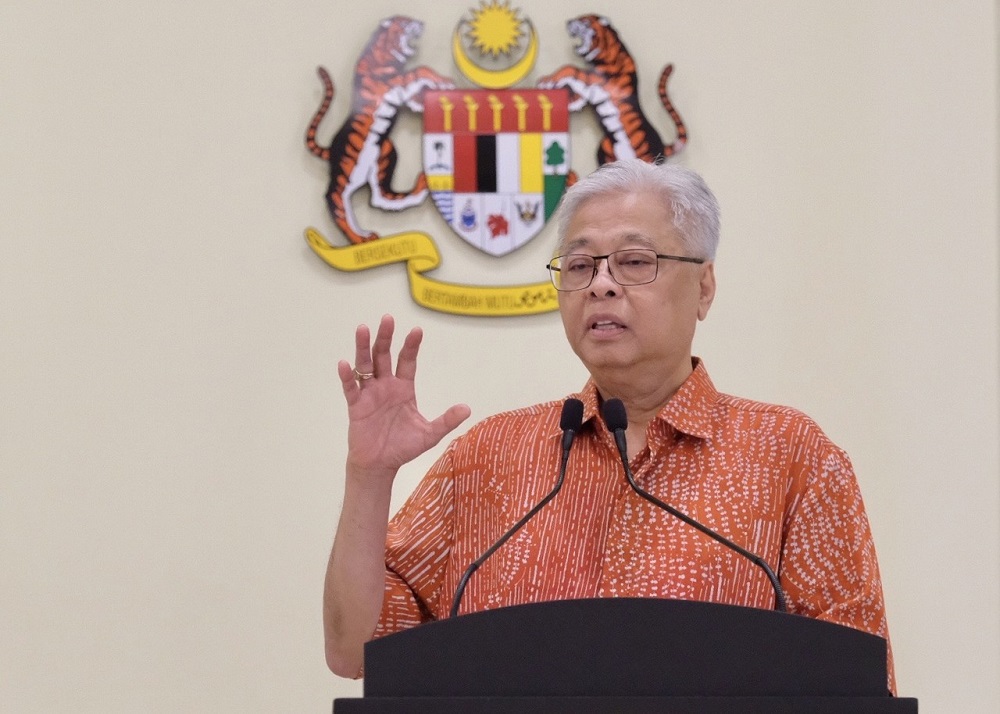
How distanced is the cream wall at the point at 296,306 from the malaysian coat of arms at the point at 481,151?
48 mm

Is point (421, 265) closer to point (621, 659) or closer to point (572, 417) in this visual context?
point (572, 417)

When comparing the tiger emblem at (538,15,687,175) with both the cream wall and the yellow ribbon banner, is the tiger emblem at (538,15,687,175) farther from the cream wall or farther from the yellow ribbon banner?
the yellow ribbon banner

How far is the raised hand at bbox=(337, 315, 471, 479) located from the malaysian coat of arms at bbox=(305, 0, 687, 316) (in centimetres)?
136

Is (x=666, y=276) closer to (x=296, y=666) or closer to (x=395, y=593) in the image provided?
(x=395, y=593)

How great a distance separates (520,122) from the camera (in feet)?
9.54

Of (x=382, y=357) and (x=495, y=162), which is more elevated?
(x=495, y=162)

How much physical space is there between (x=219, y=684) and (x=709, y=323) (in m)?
1.57

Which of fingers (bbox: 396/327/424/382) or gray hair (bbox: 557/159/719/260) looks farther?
gray hair (bbox: 557/159/719/260)

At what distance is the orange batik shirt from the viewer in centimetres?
161

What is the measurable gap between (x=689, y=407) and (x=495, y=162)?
131cm

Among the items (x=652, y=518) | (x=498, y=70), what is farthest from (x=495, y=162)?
(x=652, y=518)

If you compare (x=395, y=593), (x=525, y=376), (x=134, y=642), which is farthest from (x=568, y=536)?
(x=134, y=642)

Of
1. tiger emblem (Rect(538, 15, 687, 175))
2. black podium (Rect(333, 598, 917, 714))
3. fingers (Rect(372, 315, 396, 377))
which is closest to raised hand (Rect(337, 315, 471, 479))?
fingers (Rect(372, 315, 396, 377))

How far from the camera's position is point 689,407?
5.83 feet
